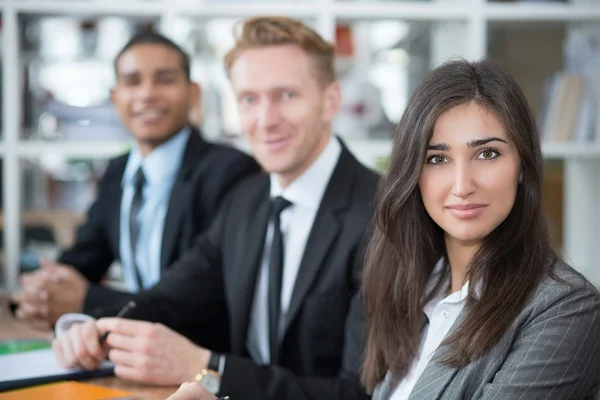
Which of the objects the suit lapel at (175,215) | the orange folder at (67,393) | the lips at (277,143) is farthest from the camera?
the suit lapel at (175,215)

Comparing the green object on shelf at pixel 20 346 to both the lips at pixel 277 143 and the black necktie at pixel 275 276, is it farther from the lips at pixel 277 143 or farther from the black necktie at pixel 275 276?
the lips at pixel 277 143

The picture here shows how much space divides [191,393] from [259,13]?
6.59 ft

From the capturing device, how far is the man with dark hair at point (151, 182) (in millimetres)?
2408

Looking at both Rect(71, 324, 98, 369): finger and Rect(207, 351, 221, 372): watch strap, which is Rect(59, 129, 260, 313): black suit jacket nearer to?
Rect(71, 324, 98, 369): finger

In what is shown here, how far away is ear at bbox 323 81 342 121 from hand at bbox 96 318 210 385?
75 centimetres

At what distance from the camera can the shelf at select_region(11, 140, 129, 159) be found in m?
2.93

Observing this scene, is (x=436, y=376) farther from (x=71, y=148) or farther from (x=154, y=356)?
(x=71, y=148)

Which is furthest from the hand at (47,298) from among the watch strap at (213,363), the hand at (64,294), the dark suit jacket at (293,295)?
the watch strap at (213,363)

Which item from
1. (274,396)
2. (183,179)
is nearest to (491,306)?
(274,396)

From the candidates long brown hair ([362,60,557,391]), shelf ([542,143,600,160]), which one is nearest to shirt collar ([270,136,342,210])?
long brown hair ([362,60,557,391])

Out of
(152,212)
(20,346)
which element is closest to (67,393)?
(20,346)

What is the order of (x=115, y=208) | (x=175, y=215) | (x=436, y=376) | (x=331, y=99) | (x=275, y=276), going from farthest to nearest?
(x=115, y=208), (x=175, y=215), (x=331, y=99), (x=275, y=276), (x=436, y=376)

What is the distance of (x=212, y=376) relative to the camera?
151 centimetres

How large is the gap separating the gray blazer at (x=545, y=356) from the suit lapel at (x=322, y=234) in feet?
1.84
